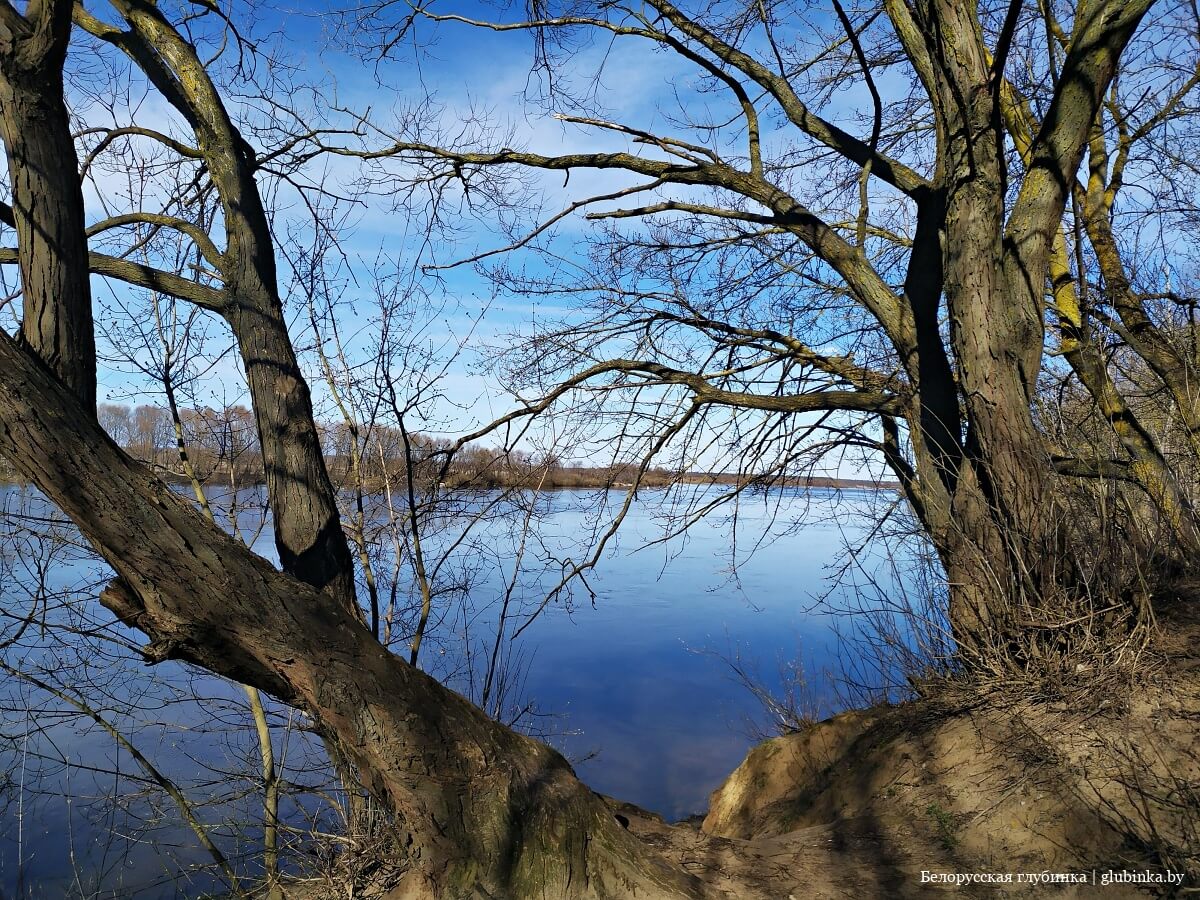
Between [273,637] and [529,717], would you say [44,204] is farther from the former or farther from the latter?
[529,717]

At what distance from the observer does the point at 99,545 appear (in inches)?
102

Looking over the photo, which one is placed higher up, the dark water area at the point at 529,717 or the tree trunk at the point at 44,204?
the tree trunk at the point at 44,204

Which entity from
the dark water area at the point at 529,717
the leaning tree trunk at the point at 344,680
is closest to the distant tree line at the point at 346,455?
the dark water area at the point at 529,717

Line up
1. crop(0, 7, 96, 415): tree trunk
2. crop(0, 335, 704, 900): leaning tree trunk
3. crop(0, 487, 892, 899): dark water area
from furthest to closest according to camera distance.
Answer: crop(0, 487, 892, 899): dark water area < crop(0, 7, 96, 415): tree trunk < crop(0, 335, 704, 900): leaning tree trunk

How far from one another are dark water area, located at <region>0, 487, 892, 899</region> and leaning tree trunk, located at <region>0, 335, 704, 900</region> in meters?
1.67

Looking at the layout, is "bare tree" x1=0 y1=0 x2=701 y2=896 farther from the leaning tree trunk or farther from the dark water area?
the dark water area

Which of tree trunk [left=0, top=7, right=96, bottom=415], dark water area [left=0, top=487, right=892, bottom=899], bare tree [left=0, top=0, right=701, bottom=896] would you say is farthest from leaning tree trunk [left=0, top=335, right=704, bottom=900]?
dark water area [left=0, top=487, right=892, bottom=899]

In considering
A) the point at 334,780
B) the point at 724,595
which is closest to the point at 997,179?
the point at 334,780

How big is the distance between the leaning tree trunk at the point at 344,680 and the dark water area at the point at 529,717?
1.67m

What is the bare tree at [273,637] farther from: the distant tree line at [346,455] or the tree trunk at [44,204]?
the distant tree line at [346,455]

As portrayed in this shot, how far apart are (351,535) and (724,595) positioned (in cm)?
970

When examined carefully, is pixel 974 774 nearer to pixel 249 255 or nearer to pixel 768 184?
pixel 768 184

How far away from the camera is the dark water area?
5.12 metres

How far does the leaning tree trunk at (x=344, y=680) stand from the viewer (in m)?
2.54
